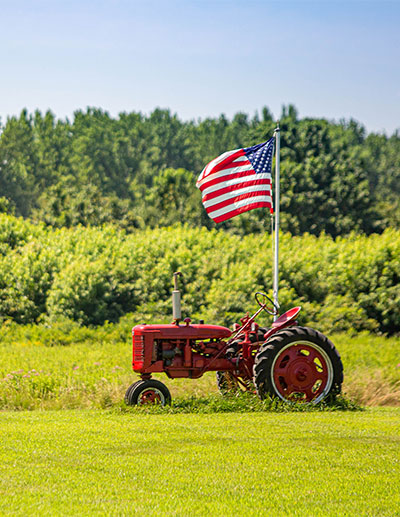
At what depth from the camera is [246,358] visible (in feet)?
34.9

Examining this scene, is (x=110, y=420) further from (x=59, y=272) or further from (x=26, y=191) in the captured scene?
(x=26, y=191)

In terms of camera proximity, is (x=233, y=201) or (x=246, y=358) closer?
(x=246, y=358)

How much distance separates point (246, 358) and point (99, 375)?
9.61 ft

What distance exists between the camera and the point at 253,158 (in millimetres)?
12258

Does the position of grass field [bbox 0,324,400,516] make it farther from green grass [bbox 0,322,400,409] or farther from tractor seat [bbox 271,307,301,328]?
tractor seat [bbox 271,307,301,328]

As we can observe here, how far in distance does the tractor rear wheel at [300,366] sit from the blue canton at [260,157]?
10.4 ft

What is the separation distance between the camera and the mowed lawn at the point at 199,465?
5.54 m

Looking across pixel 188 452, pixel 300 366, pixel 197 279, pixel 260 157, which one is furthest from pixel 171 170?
pixel 188 452

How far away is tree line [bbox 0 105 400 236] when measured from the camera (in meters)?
48.0

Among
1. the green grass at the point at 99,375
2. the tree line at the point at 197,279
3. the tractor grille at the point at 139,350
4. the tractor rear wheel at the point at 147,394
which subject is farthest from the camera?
the tree line at the point at 197,279

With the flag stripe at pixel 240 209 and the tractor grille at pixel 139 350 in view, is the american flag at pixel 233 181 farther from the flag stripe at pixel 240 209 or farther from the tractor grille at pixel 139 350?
the tractor grille at pixel 139 350

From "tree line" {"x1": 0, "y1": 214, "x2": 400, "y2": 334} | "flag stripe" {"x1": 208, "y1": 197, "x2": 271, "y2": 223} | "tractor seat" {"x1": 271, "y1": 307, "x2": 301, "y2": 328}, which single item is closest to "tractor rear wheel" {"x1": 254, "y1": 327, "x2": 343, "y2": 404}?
"tractor seat" {"x1": 271, "y1": 307, "x2": 301, "y2": 328}

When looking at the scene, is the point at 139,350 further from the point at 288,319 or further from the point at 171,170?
the point at 171,170

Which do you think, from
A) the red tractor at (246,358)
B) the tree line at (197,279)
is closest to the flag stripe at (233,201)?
the red tractor at (246,358)
